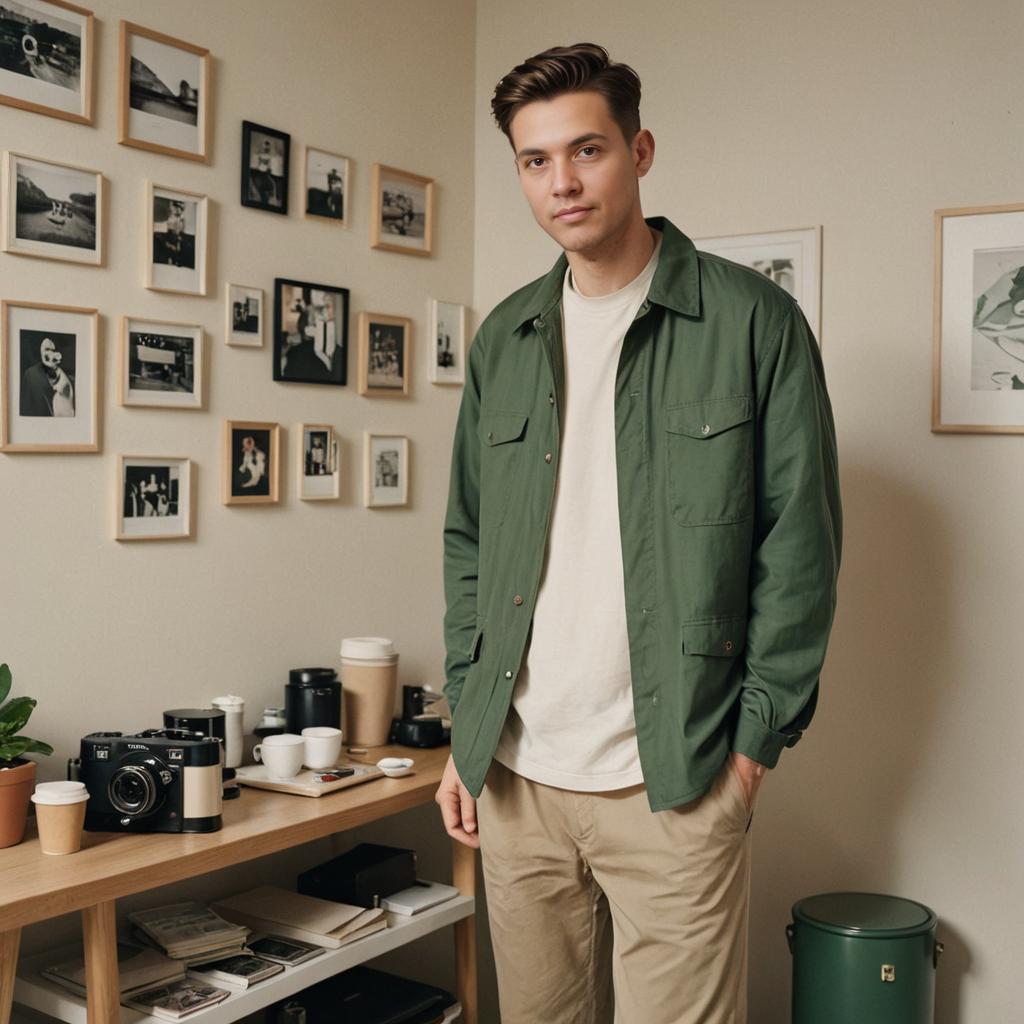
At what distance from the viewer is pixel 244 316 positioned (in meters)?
2.47

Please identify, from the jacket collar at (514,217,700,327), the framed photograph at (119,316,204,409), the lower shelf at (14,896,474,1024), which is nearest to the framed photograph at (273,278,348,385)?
the framed photograph at (119,316,204,409)

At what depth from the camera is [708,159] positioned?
2711 millimetres

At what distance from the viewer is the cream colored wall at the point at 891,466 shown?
7.91ft

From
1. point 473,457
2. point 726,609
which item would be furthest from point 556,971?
point 473,457

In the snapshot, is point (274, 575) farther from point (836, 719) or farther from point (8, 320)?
point (836, 719)

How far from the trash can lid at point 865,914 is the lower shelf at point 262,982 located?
725 millimetres

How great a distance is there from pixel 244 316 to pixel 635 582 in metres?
1.20

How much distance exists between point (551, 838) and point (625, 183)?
3.05 feet

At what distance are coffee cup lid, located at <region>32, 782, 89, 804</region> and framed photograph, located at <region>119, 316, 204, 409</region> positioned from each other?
28.4 inches

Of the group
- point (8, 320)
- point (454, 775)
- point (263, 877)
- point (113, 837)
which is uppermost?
point (8, 320)

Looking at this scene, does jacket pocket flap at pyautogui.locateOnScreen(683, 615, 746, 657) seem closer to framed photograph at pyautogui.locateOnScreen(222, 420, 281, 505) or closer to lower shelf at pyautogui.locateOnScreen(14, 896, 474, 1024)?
lower shelf at pyautogui.locateOnScreen(14, 896, 474, 1024)

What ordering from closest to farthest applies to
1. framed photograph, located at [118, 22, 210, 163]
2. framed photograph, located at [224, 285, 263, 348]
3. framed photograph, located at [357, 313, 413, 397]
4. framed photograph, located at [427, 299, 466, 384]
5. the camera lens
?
the camera lens → framed photograph, located at [118, 22, 210, 163] → framed photograph, located at [224, 285, 263, 348] → framed photograph, located at [357, 313, 413, 397] → framed photograph, located at [427, 299, 466, 384]

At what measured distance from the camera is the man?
1.60 meters

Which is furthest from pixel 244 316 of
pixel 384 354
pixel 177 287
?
pixel 384 354
